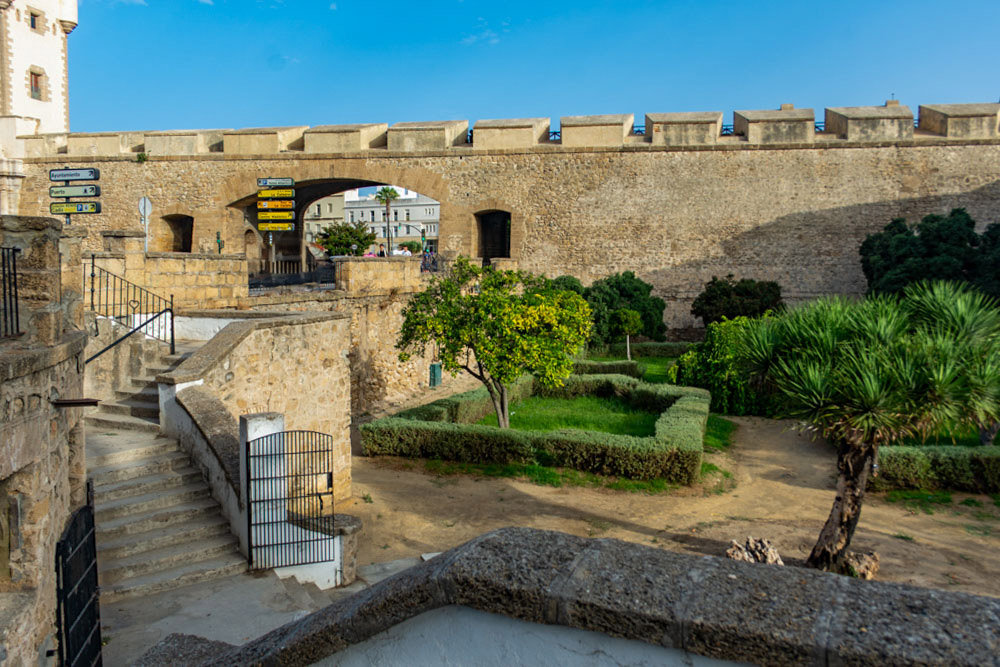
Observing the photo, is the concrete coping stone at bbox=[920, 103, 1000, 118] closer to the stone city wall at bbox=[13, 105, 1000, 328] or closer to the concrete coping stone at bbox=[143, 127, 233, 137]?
the stone city wall at bbox=[13, 105, 1000, 328]

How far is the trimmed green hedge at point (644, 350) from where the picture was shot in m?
→ 22.1

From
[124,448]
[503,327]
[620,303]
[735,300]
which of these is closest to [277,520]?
[124,448]

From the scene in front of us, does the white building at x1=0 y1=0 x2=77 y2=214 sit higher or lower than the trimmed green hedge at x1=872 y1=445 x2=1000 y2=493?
higher

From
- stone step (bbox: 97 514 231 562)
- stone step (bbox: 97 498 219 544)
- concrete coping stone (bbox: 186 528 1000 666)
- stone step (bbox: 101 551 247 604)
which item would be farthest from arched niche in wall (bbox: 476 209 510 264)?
concrete coping stone (bbox: 186 528 1000 666)

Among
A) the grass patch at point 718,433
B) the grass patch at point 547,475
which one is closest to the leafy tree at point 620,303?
the grass patch at point 718,433

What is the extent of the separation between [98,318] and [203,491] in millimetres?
3406

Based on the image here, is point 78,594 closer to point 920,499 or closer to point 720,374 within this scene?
point 920,499

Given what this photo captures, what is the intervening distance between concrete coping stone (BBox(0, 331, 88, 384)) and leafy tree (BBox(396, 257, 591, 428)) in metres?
8.28

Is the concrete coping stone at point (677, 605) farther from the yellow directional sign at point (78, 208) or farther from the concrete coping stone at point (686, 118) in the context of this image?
the concrete coping stone at point (686, 118)

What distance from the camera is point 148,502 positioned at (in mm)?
6184

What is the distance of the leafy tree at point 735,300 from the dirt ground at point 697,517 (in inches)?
425

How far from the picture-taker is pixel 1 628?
2.90 meters

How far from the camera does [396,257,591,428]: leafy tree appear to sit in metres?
11.8

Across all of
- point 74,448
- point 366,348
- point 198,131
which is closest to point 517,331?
point 366,348
